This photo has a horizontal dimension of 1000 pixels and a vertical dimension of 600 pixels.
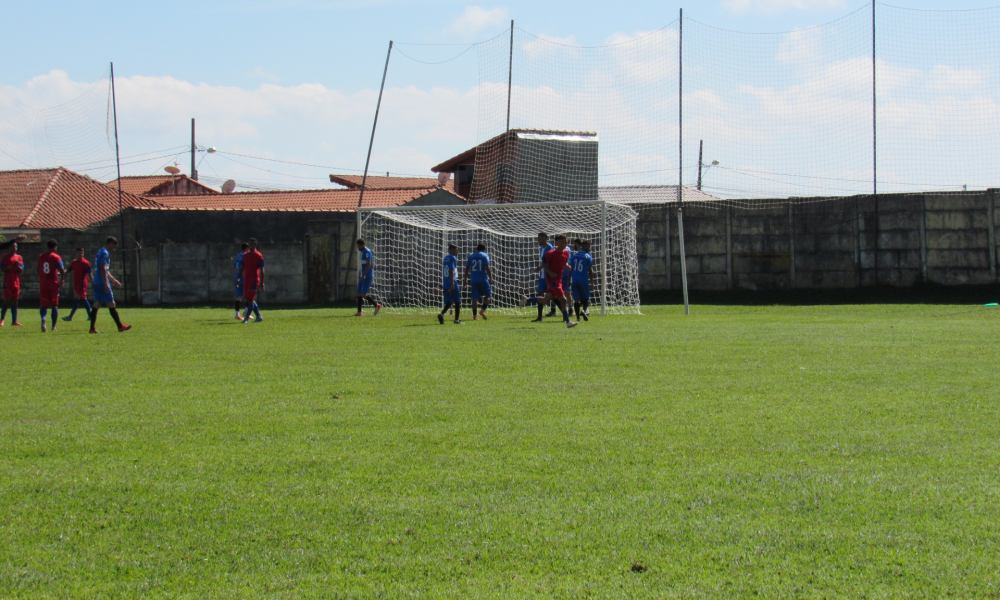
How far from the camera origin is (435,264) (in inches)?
1045

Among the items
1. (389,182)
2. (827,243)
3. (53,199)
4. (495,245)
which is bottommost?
(827,243)

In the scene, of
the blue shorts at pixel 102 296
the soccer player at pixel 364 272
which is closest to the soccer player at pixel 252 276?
the soccer player at pixel 364 272

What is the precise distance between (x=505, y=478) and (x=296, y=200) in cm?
4064

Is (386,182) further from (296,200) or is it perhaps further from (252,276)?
(252,276)

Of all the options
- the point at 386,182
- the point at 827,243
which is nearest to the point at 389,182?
the point at 386,182

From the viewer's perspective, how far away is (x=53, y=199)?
46219mm

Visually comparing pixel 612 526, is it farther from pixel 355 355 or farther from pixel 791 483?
pixel 355 355

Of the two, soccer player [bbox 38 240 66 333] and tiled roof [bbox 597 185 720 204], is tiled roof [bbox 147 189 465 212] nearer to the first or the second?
tiled roof [bbox 597 185 720 204]

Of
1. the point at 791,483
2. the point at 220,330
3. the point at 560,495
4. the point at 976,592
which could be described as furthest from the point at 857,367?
the point at 220,330

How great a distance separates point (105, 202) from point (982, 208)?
39811mm

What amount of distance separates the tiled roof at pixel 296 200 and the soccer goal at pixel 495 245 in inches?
494

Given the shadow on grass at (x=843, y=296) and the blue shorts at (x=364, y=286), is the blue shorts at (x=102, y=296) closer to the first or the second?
the blue shorts at (x=364, y=286)

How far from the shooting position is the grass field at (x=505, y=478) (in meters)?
3.67

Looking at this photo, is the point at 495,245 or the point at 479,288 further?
the point at 495,245
